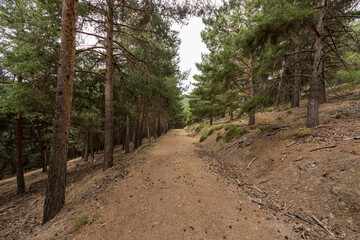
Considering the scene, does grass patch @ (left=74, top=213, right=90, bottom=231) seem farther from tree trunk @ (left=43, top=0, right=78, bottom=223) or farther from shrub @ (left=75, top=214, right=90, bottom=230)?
tree trunk @ (left=43, top=0, right=78, bottom=223)

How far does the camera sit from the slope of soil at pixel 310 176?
3.18 m

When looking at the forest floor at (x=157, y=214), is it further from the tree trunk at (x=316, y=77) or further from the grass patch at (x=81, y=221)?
the tree trunk at (x=316, y=77)

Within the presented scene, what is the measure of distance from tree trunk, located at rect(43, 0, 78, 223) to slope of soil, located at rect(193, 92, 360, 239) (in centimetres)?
603

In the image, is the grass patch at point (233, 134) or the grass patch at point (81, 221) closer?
the grass patch at point (81, 221)

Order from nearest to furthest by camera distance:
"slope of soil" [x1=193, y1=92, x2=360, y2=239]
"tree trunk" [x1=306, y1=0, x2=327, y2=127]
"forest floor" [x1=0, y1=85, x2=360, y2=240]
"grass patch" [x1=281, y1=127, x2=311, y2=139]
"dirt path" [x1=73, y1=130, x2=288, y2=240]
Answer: "dirt path" [x1=73, y1=130, x2=288, y2=240]
"forest floor" [x1=0, y1=85, x2=360, y2=240]
"slope of soil" [x1=193, y1=92, x2=360, y2=239]
"grass patch" [x1=281, y1=127, x2=311, y2=139]
"tree trunk" [x1=306, y1=0, x2=327, y2=127]

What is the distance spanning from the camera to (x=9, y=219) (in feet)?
18.0

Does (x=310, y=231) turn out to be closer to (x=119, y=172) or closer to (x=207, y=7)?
(x=119, y=172)

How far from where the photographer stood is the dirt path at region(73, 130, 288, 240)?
282 cm

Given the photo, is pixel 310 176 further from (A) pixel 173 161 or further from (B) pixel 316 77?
(A) pixel 173 161

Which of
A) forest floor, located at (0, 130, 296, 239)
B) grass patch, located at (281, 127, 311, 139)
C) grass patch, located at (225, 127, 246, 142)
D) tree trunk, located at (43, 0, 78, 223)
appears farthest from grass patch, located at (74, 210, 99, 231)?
grass patch, located at (225, 127, 246, 142)

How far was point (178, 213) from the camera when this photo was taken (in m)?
3.41

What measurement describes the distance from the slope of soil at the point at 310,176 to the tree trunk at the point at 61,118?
603 centimetres

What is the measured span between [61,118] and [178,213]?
4224 mm

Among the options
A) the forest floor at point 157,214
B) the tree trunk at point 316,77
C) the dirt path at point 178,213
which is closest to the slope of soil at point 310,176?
the tree trunk at point 316,77
